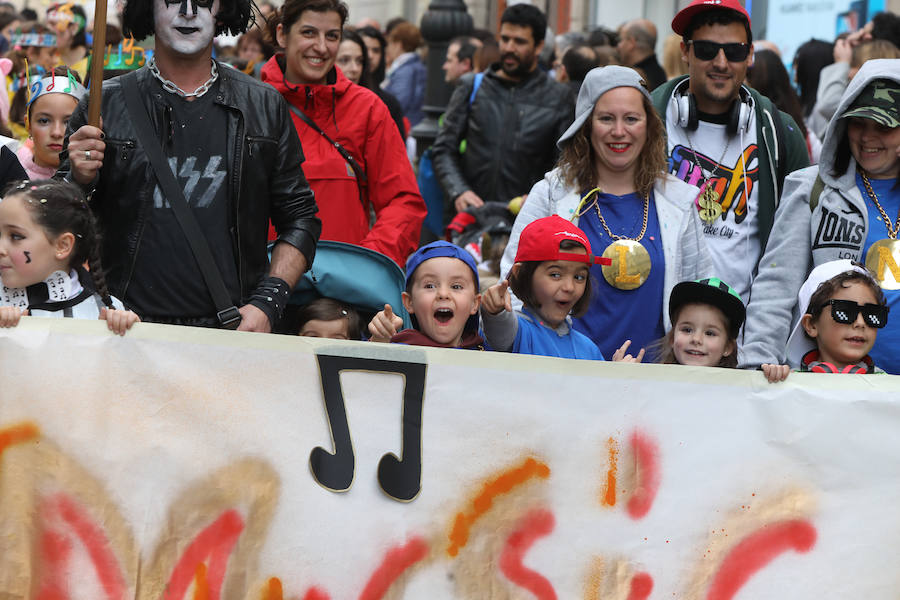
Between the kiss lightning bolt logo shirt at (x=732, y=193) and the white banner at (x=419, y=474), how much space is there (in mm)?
1345

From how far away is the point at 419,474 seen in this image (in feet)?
11.9

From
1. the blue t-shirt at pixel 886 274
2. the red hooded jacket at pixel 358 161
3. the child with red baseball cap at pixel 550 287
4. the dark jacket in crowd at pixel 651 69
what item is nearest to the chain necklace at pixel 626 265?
the child with red baseball cap at pixel 550 287

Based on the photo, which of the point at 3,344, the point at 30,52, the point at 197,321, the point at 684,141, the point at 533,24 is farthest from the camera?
the point at 30,52

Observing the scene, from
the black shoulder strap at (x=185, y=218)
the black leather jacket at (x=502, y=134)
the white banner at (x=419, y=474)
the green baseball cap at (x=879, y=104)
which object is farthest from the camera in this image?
the black leather jacket at (x=502, y=134)

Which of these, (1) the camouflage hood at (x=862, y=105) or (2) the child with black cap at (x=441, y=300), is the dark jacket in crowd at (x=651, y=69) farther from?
(2) the child with black cap at (x=441, y=300)

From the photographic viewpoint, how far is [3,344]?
11.8 feet

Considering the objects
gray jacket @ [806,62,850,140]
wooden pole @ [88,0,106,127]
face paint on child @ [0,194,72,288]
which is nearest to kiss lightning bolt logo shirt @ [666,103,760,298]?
wooden pole @ [88,0,106,127]

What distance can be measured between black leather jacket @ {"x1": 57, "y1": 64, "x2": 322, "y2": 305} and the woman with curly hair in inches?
34.4

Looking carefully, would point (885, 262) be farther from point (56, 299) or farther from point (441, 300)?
point (56, 299)

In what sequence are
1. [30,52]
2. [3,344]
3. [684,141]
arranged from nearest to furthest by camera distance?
[3,344] < [684,141] < [30,52]

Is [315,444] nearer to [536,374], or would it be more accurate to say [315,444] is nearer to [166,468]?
[166,468]

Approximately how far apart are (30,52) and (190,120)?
6.38 m

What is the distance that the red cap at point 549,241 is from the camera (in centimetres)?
427

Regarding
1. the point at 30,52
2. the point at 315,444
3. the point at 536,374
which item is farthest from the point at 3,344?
the point at 30,52
